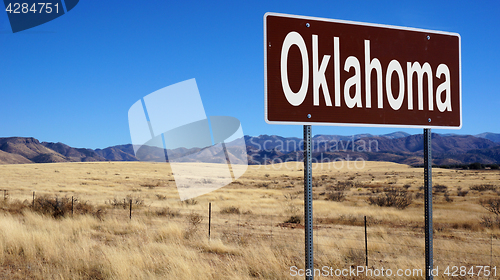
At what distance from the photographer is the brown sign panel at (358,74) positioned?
2766 millimetres

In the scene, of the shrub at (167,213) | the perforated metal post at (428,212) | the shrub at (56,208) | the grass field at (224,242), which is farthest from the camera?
the shrub at (167,213)

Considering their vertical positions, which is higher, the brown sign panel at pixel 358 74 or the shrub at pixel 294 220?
the brown sign panel at pixel 358 74

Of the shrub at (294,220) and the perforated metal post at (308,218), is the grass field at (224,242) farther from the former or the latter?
the perforated metal post at (308,218)

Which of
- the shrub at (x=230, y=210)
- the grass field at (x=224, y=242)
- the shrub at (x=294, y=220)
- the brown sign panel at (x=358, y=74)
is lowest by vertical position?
the shrub at (x=230, y=210)

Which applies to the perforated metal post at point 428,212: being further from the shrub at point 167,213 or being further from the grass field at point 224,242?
the shrub at point 167,213

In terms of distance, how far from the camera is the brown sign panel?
9.07 feet

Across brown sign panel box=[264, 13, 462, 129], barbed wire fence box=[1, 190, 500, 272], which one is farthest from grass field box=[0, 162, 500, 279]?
brown sign panel box=[264, 13, 462, 129]

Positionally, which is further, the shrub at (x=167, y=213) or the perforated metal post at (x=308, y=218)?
the shrub at (x=167, y=213)

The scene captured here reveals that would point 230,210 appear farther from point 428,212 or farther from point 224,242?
point 428,212

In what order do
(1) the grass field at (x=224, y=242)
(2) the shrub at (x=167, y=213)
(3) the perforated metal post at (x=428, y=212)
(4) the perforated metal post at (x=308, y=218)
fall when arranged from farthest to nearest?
(2) the shrub at (x=167, y=213) → (1) the grass field at (x=224, y=242) → (3) the perforated metal post at (x=428, y=212) → (4) the perforated metal post at (x=308, y=218)

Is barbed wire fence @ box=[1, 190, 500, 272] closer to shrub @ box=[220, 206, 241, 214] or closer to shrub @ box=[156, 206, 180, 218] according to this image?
shrub @ box=[156, 206, 180, 218]

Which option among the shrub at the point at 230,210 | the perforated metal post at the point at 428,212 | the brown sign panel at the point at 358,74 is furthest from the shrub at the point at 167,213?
the brown sign panel at the point at 358,74

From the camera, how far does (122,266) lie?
260 inches

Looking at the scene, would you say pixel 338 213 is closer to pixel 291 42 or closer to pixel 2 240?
→ pixel 2 240
